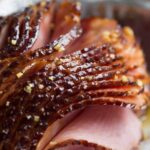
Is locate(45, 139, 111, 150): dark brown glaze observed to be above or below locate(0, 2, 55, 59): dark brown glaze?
below

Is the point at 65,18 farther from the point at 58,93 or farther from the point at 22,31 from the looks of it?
the point at 58,93

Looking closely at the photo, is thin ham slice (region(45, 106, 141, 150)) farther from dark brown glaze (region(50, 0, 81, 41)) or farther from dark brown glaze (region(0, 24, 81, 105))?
dark brown glaze (region(50, 0, 81, 41))

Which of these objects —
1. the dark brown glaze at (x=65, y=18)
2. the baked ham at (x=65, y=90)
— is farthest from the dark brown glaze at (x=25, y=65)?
the dark brown glaze at (x=65, y=18)

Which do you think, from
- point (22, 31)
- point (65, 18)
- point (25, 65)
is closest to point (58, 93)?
point (25, 65)

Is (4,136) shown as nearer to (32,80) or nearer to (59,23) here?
(32,80)

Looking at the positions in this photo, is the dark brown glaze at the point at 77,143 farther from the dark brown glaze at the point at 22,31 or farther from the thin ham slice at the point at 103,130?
the dark brown glaze at the point at 22,31

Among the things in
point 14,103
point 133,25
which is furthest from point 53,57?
point 133,25

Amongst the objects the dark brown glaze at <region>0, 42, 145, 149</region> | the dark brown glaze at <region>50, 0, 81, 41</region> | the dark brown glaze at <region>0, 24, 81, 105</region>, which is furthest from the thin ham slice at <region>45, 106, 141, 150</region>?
the dark brown glaze at <region>50, 0, 81, 41</region>
